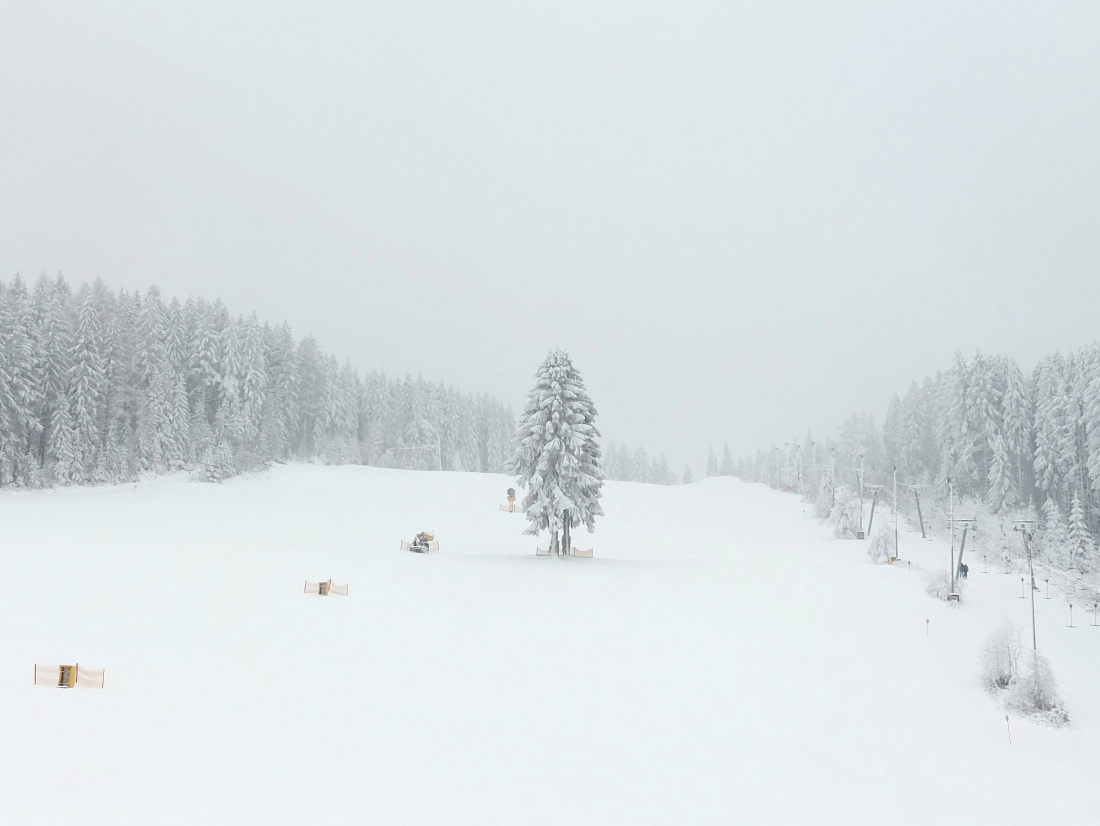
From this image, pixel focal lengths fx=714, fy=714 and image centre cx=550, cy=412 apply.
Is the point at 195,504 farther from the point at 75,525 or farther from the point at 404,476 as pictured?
the point at 404,476

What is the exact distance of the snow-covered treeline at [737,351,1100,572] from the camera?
219 ft

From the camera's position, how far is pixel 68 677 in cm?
1733

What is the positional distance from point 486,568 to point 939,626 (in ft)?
74.3

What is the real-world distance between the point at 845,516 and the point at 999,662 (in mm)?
32254

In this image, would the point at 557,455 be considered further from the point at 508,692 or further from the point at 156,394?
the point at 156,394

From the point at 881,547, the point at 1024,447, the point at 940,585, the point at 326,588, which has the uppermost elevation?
the point at 1024,447

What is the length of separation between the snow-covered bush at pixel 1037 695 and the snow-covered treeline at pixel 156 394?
62990mm

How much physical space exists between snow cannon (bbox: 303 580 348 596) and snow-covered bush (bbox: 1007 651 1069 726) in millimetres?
26882

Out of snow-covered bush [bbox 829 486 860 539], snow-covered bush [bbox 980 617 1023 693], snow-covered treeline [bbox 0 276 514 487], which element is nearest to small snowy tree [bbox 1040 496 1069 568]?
snow-covered bush [bbox 829 486 860 539]

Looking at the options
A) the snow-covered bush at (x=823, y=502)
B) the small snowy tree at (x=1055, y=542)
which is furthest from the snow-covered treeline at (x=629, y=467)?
the small snowy tree at (x=1055, y=542)

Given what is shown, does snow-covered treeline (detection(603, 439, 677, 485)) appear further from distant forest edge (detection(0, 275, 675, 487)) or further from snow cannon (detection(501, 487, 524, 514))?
snow cannon (detection(501, 487, 524, 514))

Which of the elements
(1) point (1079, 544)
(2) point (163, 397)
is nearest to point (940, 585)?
(1) point (1079, 544)

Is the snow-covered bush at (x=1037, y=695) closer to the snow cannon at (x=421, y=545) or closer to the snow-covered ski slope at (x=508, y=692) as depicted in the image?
the snow-covered ski slope at (x=508, y=692)

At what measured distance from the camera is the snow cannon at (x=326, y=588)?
31156 millimetres
